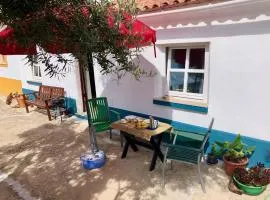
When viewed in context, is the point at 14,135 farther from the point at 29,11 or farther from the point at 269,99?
the point at 269,99

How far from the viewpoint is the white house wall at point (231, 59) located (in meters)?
4.45

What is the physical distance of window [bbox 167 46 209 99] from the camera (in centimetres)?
552

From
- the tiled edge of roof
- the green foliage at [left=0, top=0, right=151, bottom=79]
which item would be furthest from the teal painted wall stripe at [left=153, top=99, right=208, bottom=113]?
the green foliage at [left=0, top=0, right=151, bottom=79]

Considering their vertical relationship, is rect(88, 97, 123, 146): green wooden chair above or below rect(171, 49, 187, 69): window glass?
below

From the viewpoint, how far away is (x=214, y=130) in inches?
209

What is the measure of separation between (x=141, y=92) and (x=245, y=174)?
10.8ft

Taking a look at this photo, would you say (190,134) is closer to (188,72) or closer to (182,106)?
(182,106)

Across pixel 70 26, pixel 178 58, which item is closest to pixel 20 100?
pixel 178 58

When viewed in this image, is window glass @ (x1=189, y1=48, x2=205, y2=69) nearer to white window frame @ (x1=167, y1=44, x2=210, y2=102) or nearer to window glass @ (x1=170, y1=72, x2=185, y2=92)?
white window frame @ (x1=167, y1=44, x2=210, y2=102)

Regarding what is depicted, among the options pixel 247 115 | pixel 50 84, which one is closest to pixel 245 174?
pixel 247 115

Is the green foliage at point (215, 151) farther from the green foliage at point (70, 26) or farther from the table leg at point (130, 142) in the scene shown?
the green foliage at point (70, 26)

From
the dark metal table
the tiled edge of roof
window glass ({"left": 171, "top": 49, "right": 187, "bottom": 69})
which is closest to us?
the tiled edge of roof

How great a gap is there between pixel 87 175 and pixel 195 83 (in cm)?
317

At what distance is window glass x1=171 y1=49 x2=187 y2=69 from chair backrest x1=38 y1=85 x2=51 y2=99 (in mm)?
5828
